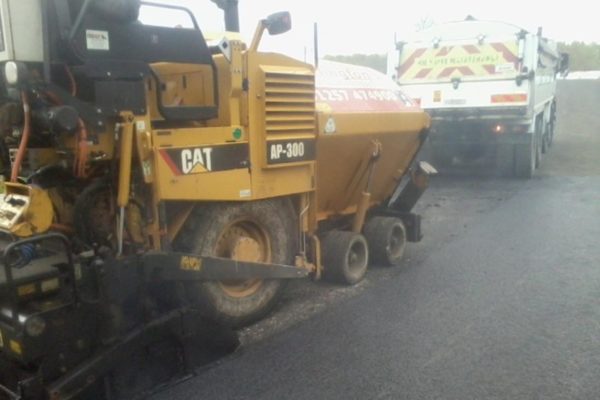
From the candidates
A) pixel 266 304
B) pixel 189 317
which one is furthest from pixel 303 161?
pixel 189 317

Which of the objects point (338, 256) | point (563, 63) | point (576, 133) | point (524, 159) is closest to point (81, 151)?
point (338, 256)

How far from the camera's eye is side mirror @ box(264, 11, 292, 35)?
161 inches

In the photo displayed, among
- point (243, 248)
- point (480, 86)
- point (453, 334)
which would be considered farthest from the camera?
point (480, 86)

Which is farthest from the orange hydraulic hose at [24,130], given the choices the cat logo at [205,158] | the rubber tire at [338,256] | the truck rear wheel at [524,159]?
the truck rear wheel at [524,159]

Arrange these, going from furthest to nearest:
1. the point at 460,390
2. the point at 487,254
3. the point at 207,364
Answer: the point at 487,254 → the point at 207,364 → the point at 460,390

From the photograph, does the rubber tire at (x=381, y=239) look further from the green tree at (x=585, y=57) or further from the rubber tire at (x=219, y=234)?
the green tree at (x=585, y=57)

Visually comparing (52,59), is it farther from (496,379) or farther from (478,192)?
(478,192)

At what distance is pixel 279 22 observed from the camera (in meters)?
4.09

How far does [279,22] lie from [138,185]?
57.2 inches

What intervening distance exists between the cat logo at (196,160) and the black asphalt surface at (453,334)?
122cm

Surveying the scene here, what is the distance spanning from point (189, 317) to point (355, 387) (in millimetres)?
1053

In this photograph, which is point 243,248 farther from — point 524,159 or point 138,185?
point 524,159

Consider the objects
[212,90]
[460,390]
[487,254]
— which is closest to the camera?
[460,390]

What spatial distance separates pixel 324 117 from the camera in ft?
15.9
